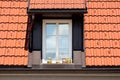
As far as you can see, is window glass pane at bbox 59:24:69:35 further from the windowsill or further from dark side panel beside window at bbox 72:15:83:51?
the windowsill

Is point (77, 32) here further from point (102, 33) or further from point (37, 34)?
point (37, 34)

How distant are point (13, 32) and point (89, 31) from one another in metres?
2.43

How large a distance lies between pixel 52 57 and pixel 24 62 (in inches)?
36.4

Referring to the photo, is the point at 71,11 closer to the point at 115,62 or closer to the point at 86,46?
the point at 86,46

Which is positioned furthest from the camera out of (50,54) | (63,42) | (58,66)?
(63,42)

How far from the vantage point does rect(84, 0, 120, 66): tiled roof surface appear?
11111 millimetres

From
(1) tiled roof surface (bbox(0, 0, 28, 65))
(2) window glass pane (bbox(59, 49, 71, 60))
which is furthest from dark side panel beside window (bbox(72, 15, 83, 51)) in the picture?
(1) tiled roof surface (bbox(0, 0, 28, 65))

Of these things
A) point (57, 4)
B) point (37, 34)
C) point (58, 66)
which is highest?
point (57, 4)

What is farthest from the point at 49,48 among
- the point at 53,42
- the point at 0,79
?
the point at 0,79

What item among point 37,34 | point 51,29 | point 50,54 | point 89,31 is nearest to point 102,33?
point 89,31

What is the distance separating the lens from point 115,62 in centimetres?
1100

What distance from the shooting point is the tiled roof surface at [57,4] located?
37.4ft

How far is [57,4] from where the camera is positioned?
11.6 meters

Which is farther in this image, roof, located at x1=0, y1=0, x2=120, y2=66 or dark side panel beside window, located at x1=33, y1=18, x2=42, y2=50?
dark side panel beside window, located at x1=33, y1=18, x2=42, y2=50
